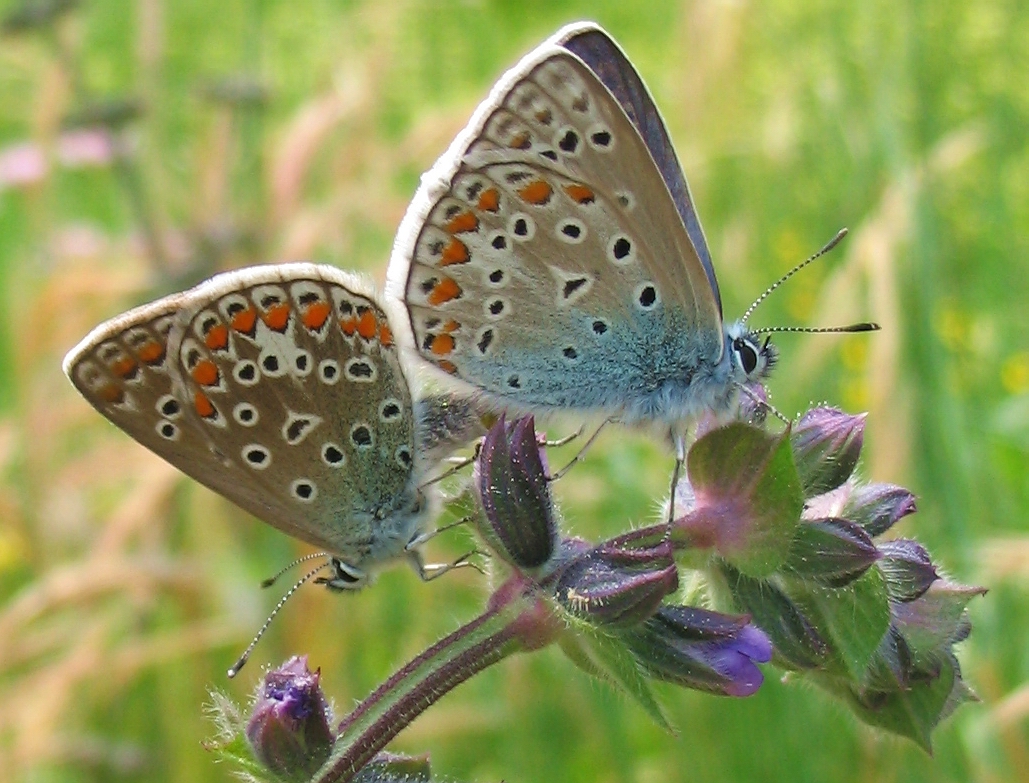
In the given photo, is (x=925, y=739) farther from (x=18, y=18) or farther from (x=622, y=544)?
(x=18, y=18)

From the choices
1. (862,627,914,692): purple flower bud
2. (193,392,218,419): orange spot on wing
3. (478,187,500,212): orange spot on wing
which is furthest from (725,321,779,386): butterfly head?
(193,392,218,419): orange spot on wing

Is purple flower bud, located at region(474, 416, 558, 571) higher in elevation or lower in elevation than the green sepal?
higher

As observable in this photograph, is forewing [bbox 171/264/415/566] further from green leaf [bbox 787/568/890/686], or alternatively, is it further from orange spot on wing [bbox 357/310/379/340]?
green leaf [bbox 787/568/890/686]

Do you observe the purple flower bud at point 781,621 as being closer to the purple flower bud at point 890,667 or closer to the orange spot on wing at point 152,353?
the purple flower bud at point 890,667

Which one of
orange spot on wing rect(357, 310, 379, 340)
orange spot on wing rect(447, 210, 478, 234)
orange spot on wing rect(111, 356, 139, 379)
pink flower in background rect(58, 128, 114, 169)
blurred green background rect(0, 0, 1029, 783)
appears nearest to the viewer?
orange spot on wing rect(111, 356, 139, 379)

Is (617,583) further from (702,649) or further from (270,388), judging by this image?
(270,388)

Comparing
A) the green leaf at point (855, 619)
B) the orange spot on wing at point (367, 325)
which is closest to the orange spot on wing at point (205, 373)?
the orange spot on wing at point (367, 325)

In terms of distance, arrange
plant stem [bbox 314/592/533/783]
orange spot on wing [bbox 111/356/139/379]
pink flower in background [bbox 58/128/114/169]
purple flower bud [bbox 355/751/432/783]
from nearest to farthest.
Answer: plant stem [bbox 314/592/533/783] → purple flower bud [bbox 355/751/432/783] → orange spot on wing [bbox 111/356/139/379] → pink flower in background [bbox 58/128/114/169]
